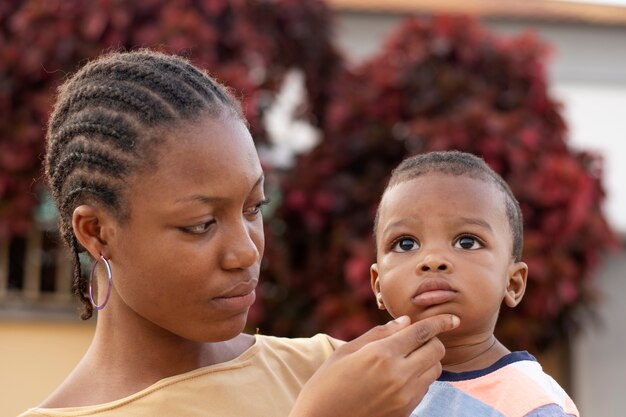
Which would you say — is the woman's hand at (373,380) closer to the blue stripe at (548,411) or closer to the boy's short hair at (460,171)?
the blue stripe at (548,411)

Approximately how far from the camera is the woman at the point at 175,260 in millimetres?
1978

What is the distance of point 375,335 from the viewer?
6.61 feet

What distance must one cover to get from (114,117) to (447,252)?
79 centimetres

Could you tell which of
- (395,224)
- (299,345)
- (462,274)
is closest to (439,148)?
(299,345)

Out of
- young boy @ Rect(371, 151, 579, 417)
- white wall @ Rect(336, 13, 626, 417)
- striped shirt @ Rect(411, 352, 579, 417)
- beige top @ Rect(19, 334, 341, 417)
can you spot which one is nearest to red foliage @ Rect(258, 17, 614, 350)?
white wall @ Rect(336, 13, 626, 417)

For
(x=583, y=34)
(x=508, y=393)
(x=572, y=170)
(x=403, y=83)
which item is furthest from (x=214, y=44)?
(x=508, y=393)

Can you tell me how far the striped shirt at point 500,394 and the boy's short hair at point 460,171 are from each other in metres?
0.31

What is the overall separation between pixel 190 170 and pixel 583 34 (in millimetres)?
6111

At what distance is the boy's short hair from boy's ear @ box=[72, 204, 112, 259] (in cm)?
69

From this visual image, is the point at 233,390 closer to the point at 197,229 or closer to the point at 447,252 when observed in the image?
the point at 197,229

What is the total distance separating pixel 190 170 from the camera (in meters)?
2.05

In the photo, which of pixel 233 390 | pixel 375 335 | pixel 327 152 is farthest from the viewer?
pixel 327 152

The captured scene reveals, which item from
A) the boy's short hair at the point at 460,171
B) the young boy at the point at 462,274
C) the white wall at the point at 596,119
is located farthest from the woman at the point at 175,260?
the white wall at the point at 596,119

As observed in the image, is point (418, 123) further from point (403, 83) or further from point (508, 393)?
point (508, 393)
